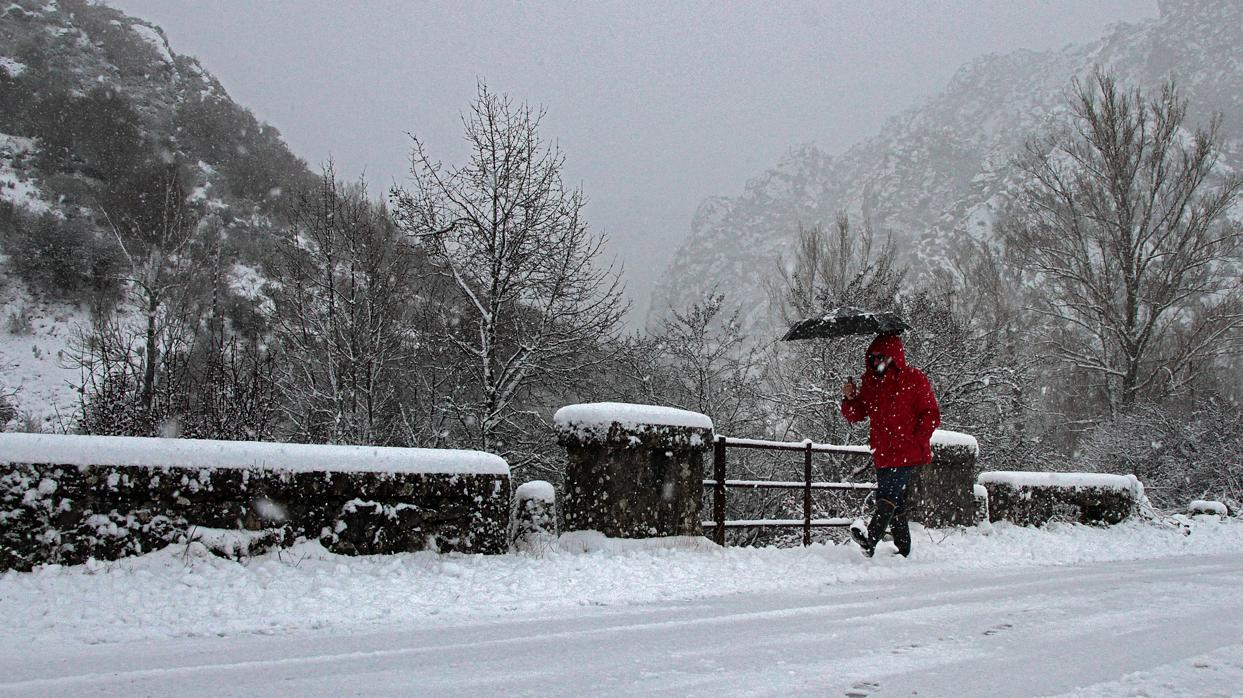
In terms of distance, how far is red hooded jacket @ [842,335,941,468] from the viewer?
20.6 feet

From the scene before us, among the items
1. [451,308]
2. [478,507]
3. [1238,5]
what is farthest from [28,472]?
[1238,5]

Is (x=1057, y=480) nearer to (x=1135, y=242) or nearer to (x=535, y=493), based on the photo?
(x=535, y=493)

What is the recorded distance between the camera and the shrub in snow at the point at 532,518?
589cm

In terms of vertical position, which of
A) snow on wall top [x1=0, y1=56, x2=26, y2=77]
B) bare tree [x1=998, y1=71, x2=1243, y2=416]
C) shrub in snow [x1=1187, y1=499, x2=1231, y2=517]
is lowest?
shrub in snow [x1=1187, y1=499, x2=1231, y2=517]

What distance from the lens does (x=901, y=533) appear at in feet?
21.2

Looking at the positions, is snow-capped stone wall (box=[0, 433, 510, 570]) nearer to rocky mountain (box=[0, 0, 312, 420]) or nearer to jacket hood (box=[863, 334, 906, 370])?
jacket hood (box=[863, 334, 906, 370])

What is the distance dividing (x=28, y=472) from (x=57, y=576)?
0.58 m

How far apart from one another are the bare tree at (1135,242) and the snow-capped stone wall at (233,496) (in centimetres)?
1919

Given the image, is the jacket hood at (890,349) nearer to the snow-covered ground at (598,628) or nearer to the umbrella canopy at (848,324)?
the umbrella canopy at (848,324)

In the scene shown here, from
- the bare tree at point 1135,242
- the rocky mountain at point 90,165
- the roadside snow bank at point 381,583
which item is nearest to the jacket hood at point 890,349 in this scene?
the roadside snow bank at point 381,583

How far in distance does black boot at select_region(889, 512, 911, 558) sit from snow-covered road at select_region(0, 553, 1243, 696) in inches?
81.9

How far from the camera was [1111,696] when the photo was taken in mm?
2426

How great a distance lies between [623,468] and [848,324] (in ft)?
8.49

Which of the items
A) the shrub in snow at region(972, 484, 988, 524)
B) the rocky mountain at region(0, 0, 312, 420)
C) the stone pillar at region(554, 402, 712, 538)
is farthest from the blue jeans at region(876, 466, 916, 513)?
the rocky mountain at region(0, 0, 312, 420)
